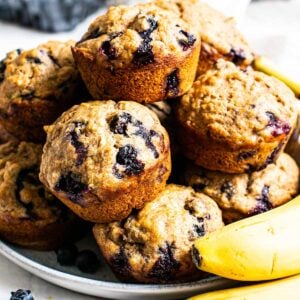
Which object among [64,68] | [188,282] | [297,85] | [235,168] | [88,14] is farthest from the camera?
[88,14]

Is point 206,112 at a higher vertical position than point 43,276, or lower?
higher

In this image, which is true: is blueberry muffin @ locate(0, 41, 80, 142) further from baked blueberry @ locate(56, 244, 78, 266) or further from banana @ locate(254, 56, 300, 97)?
banana @ locate(254, 56, 300, 97)

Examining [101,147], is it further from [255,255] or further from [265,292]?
[265,292]

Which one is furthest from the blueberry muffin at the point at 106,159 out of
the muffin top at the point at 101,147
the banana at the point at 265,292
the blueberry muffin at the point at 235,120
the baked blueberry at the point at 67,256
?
the banana at the point at 265,292

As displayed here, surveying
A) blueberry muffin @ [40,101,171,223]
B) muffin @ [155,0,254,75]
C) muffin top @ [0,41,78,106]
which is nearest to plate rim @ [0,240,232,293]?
blueberry muffin @ [40,101,171,223]

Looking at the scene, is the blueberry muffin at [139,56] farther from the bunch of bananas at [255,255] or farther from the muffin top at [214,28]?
the bunch of bananas at [255,255]

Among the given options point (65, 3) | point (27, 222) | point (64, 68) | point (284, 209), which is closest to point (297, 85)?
point (284, 209)

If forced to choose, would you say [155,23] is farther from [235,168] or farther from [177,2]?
[235,168]

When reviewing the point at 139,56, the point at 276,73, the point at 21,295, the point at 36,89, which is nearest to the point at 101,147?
the point at 139,56
